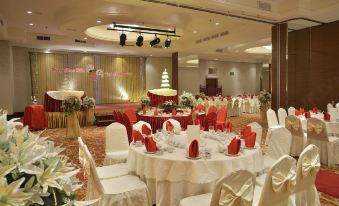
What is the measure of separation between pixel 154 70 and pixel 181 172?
45.1 ft

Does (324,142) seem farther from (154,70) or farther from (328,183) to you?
(154,70)

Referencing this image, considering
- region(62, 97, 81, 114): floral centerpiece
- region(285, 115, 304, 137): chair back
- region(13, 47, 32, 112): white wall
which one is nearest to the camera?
region(285, 115, 304, 137): chair back

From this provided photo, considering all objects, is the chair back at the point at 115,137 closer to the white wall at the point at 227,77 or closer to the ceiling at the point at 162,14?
the ceiling at the point at 162,14

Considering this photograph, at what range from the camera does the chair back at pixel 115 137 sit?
402 cm

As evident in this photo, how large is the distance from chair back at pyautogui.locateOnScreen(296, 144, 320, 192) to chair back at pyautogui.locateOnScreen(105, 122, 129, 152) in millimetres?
2512

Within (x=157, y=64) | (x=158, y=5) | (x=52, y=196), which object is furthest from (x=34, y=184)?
(x=157, y=64)

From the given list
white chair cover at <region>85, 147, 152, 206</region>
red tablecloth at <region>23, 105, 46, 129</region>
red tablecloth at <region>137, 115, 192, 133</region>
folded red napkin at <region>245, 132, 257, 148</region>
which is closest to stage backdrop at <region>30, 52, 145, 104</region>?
red tablecloth at <region>23, 105, 46, 129</region>

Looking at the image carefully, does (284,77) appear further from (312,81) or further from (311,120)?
(311,120)

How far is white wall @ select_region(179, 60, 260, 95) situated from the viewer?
52.4 feet

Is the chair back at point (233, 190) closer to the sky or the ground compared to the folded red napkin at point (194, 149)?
closer to the ground

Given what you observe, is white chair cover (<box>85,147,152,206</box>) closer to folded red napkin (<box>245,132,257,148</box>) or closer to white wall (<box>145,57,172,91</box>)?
folded red napkin (<box>245,132,257,148</box>)

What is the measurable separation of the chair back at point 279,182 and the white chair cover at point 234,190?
0.19 metres

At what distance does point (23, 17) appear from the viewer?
790 cm

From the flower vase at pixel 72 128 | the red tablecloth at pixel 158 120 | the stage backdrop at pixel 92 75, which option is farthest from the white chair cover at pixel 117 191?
the stage backdrop at pixel 92 75
